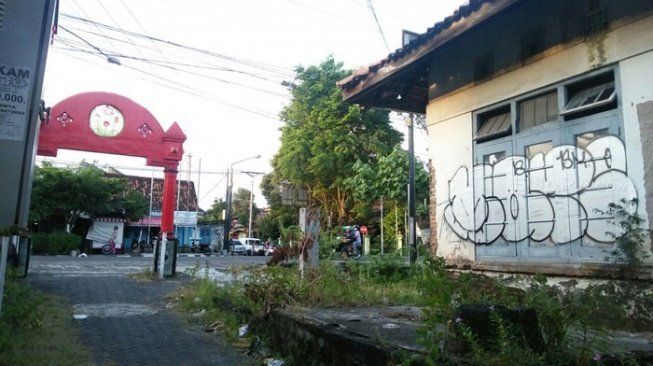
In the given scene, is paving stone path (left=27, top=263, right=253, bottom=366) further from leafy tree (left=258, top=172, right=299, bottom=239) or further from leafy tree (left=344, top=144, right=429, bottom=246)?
leafy tree (left=258, top=172, right=299, bottom=239)

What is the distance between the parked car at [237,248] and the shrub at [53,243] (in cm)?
1509

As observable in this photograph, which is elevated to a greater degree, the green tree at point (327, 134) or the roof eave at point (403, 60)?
the green tree at point (327, 134)

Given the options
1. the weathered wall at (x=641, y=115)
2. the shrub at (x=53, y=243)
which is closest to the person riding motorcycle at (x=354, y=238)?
the shrub at (x=53, y=243)

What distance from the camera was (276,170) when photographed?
34844mm

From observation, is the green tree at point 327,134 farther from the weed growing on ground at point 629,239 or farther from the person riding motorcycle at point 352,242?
the weed growing on ground at point 629,239

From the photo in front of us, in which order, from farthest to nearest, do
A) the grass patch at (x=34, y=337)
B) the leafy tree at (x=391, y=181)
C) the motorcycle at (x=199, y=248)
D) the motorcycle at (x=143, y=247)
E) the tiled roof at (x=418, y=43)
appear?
the motorcycle at (x=199, y=248)
the motorcycle at (x=143, y=247)
the leafy tree at (x=391, y=181)
the tiled roof at (x=418, y=43)
the grass patch at (x=34, y=337)

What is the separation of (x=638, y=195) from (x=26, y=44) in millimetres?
6202

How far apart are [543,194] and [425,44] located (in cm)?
246

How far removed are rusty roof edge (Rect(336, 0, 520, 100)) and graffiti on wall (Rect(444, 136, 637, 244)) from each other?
1.80 meters

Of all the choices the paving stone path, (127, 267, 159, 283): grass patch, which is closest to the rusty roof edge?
the paving stone path

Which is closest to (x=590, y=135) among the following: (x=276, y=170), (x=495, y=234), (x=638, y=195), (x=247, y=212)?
(x=638, y=195)

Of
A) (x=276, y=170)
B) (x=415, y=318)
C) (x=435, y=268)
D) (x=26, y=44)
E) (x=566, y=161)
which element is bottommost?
(x=415, y=318)

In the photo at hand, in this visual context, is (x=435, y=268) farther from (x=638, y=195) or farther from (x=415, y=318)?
(x=638, y=195)

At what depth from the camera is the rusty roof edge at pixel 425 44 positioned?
561cm
